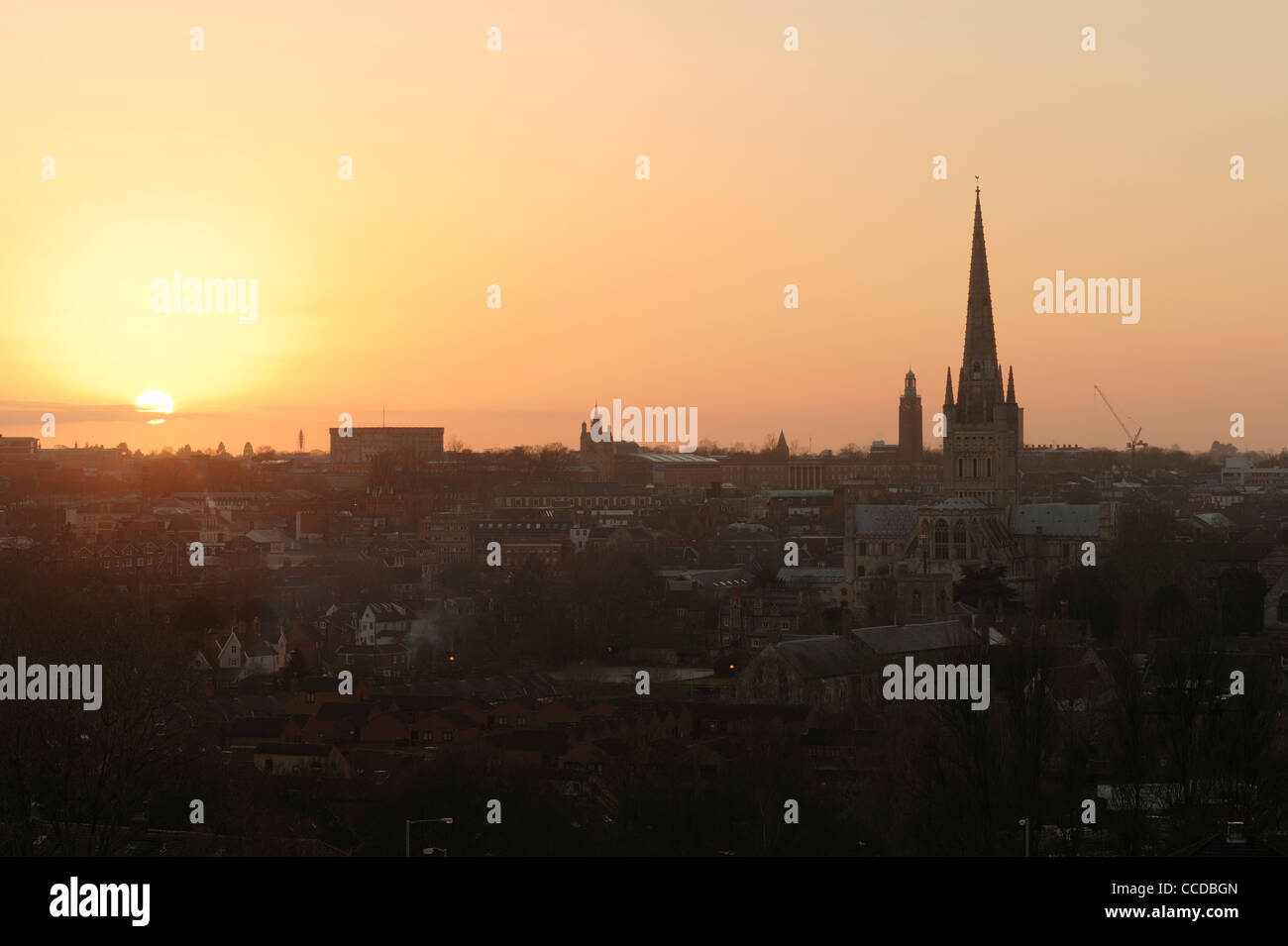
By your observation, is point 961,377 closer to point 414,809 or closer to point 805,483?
point 414,809

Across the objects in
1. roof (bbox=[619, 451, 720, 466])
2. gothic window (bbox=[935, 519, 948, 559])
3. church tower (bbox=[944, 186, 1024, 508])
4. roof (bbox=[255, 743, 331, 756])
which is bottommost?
roof (bbox=[255, 743, 331, 756])

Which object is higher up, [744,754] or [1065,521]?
[1065,521]

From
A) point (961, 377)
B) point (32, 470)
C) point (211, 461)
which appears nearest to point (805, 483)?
point (211, 461)

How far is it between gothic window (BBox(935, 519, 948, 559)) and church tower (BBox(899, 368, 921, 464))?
67712mm

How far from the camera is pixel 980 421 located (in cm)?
5772

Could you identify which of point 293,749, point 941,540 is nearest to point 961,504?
point 941,540

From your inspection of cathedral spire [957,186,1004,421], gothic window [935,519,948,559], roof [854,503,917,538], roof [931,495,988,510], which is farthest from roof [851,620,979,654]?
cathedral spire [957,186,1004,421]

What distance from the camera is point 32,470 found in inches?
4368

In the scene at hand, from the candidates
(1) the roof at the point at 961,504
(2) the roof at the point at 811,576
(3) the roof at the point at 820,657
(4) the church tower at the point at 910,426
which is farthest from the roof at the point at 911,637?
(4) the church tower at the point at 910,426

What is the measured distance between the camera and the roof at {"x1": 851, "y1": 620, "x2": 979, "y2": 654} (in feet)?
111

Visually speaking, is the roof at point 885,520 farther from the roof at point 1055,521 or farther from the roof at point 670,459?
the roof at point 670,459

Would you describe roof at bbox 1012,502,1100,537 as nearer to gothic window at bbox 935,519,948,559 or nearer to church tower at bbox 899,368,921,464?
gothic window at bbox 935,519,948,559

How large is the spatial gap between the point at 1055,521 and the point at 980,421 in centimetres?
426
